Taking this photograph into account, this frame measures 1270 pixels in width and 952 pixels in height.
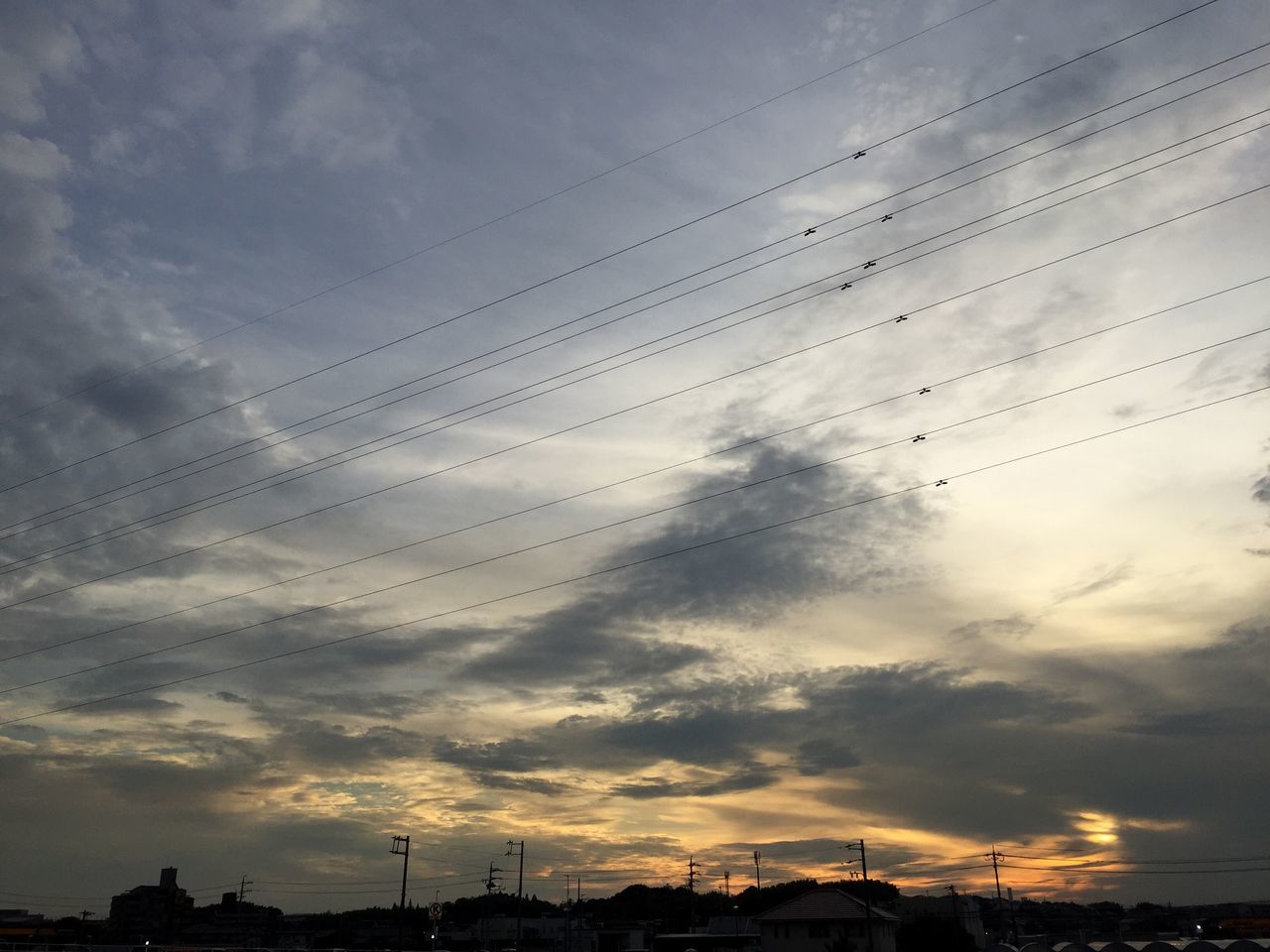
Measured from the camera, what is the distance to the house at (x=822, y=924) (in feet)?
387

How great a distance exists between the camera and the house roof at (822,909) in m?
120

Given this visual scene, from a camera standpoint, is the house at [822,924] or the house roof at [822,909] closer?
the house at [822,924]

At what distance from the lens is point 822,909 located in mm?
122312

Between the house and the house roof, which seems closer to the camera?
the house

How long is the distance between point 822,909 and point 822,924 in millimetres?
1938

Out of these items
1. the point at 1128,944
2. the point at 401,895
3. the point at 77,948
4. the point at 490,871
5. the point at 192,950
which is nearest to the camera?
the point at 192,950

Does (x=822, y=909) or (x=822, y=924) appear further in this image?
(x=822, y=909)

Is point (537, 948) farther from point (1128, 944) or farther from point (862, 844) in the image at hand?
point (1128, 944)

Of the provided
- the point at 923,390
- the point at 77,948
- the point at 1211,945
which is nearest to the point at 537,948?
the point at 77,948

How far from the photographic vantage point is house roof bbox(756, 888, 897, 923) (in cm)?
12019

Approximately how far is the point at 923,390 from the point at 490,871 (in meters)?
133

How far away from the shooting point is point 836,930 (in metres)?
120

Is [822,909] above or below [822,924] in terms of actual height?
above

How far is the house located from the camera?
118 meters
